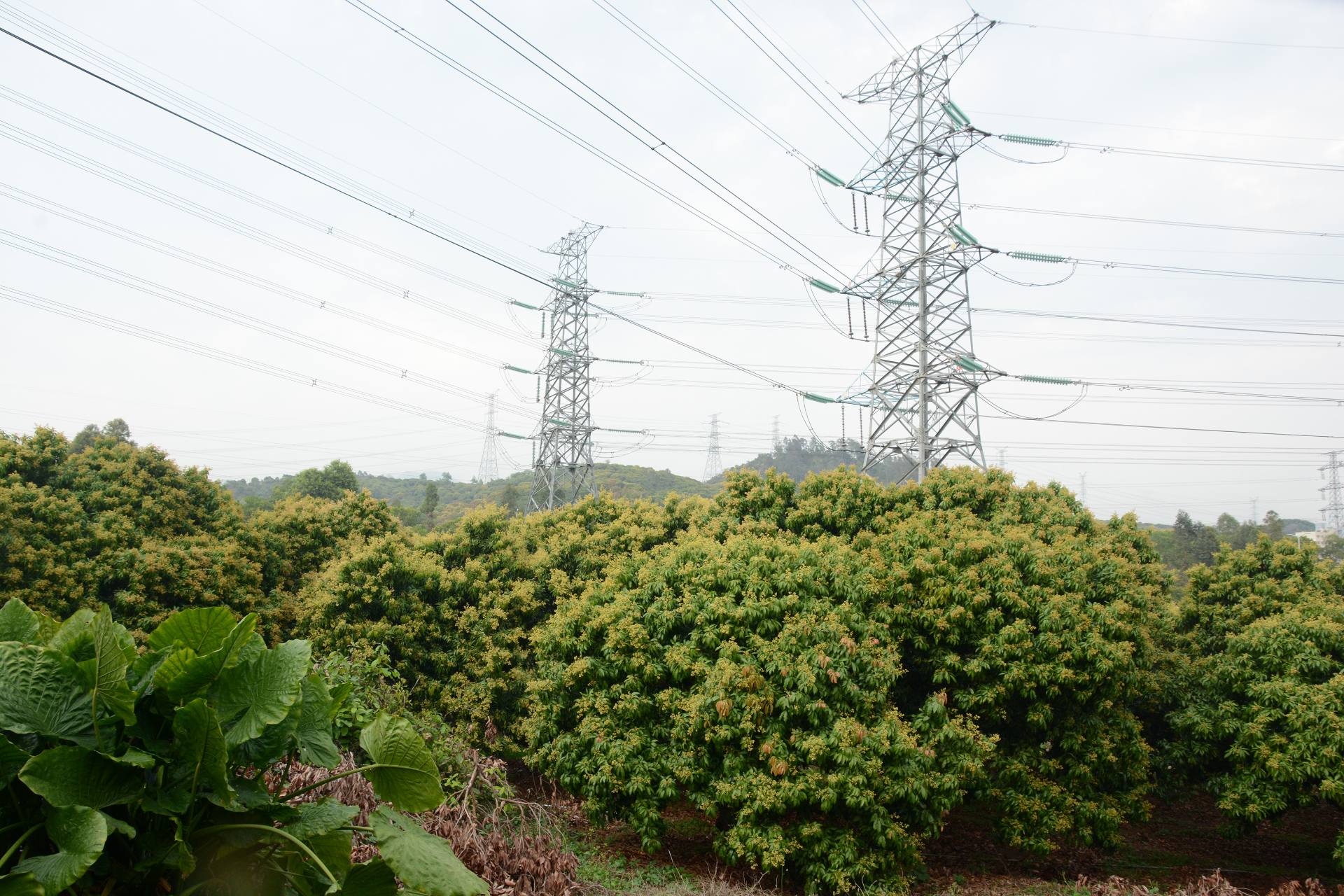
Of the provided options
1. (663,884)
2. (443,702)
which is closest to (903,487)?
(663,884)

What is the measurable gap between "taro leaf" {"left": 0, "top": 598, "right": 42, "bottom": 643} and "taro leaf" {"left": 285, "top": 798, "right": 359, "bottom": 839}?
40.2 inches

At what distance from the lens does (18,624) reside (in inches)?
99.1

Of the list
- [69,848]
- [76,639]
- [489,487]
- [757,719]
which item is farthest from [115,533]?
[489,487]

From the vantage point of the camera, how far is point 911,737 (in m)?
8.93

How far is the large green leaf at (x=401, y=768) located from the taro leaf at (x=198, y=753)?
46cm

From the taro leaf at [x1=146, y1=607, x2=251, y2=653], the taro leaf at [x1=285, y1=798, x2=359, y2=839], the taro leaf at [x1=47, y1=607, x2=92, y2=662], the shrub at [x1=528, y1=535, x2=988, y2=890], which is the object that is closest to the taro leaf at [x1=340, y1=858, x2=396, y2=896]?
the taro leaf at [x1=285, y1=798, x2=359, y2=839]

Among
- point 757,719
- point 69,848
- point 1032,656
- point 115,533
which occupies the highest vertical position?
point 115,533

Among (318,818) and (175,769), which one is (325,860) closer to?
(318,818)

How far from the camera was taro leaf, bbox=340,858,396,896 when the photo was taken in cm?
242

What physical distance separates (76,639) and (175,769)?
515 millimetres

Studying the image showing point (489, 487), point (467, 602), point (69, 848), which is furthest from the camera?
point (489, 487)

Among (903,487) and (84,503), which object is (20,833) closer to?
(903,487)

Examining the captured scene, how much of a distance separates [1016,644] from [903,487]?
12.7 ft

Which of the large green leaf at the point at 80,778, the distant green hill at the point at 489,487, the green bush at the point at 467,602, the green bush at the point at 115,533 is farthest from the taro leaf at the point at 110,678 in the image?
the distant green hill at the point at 489,487
